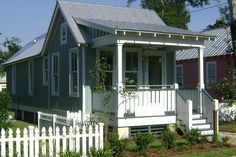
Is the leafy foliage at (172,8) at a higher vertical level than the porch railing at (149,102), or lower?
higher

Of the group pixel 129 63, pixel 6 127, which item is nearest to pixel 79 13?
pixel 129 63

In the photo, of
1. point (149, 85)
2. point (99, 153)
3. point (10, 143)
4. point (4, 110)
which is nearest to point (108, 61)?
point (149, 85)

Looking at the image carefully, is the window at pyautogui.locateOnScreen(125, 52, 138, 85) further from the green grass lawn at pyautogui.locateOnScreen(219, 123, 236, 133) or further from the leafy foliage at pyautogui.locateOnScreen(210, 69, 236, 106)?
the green grass lawn at pyautogui.locateOnScreen(219, 123, 236, 133)

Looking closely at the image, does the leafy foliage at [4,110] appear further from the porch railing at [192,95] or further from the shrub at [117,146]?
the porch railing at [192,95]

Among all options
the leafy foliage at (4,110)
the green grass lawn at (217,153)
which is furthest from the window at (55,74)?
the green grass lawn at (217,153)

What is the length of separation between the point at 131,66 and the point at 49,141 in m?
8.75

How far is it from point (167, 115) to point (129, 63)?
11.1ft

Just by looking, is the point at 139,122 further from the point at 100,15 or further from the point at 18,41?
the point at 18,41

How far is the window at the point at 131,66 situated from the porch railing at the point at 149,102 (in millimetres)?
2304

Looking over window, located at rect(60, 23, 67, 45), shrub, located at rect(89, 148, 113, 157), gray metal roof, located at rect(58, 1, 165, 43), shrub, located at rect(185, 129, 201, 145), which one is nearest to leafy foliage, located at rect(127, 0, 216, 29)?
gray metal roof, located at rect(58, 1, 165, 43)

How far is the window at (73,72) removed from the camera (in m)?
19.5

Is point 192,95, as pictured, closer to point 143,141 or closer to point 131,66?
point 131,66

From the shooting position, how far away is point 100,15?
20.8 metres

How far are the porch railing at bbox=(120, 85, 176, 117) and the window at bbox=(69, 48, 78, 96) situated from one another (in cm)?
349
